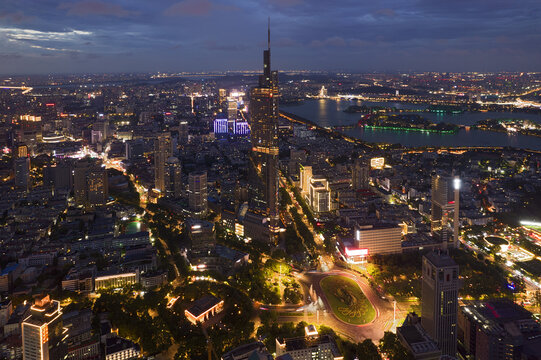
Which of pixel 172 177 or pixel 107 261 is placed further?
pixel 172 177

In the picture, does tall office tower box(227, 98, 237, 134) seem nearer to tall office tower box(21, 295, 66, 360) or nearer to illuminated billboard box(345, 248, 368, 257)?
illuminated billboard box(345, 248, 368, 257)

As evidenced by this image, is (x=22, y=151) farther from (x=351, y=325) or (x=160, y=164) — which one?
(x=351, y=325)

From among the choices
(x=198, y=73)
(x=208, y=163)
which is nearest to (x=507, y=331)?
(x=208, y=163)

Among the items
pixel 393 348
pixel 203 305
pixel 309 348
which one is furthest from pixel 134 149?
pixel 393 348

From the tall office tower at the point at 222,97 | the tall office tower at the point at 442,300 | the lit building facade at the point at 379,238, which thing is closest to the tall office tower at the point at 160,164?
the lit building facade at the point at 379,238

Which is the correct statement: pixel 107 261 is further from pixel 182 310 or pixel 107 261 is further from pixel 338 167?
pixel 338 167

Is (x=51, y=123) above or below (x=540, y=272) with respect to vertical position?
above

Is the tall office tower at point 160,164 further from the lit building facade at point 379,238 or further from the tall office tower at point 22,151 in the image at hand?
the lit building facade at point 379,238
